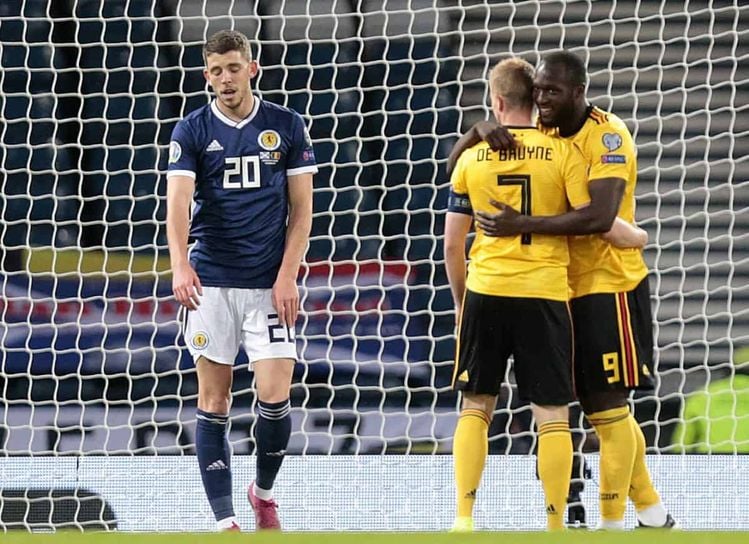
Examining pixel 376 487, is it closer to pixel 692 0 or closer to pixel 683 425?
pixel 683 425

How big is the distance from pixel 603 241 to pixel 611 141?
0.97ft

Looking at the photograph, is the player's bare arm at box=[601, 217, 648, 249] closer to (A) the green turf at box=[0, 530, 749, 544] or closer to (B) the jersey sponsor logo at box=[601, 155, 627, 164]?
(B) the jersey sponsor logo at box=[601, 155, 627, 164]

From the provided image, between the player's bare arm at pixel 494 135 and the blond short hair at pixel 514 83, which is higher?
the blond short hair at pixel 514 83

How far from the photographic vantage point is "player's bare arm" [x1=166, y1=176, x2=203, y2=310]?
409 centimetres

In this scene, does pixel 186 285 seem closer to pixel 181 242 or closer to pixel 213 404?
pixel 181 242

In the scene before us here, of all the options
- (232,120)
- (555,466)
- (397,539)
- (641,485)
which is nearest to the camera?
(397,539)

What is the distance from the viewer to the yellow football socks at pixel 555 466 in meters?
3.76

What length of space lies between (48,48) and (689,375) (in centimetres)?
368

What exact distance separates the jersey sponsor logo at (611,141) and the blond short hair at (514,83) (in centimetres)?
23

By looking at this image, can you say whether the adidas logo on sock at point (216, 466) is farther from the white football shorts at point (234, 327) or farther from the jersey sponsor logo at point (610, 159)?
the jersey sponsor logo at point (610, 159)

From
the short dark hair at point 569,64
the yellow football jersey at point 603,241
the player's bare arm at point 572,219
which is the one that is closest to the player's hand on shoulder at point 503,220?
the player's bare arm at point 572,219

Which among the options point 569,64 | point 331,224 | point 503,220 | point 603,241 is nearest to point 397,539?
point 503,220

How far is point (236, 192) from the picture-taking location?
4.29 m

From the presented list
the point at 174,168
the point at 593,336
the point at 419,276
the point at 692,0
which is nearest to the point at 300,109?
the point at 419,276
